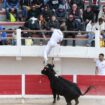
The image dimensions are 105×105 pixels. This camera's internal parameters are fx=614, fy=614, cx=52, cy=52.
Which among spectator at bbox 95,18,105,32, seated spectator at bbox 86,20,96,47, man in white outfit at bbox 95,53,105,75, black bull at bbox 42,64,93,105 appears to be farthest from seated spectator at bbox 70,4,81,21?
black bull at bbox 42,64,93,105

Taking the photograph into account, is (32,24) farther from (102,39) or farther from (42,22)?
(102,39)

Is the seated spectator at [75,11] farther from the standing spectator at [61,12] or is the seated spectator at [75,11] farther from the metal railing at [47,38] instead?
the metal railing at [47,38]

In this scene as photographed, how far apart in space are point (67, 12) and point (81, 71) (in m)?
2.29

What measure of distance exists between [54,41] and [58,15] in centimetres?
209

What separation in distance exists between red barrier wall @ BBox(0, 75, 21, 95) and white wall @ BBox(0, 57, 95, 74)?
124 inches

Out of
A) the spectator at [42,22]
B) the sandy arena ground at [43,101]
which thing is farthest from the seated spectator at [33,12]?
the sandy arena ground at [43,101]

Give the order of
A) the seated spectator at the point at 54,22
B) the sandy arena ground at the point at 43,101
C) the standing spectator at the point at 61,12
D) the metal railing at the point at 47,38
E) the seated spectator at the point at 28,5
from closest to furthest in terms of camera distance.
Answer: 1. the sandy arena ground at the point at 43,101
2. the seated spectator at the point at 54,22
3. the metal railing at the point at 47,38
4. the standing spectator at the point at 61,12
5. the seated spectator at the point at 28,5

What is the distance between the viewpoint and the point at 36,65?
22.5 m

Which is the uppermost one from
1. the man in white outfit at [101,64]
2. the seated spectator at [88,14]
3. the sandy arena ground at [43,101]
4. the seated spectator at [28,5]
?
the seated spectator at [28,5]

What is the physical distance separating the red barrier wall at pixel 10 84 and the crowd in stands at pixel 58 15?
284 cm

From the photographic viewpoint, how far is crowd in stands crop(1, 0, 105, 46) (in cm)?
2166

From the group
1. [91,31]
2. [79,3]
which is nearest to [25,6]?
[79,3]

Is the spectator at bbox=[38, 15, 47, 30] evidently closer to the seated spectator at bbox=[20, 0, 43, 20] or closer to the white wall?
the seated spectator at bbox=[20, 0, 43, 20]

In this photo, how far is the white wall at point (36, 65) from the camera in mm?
22391
